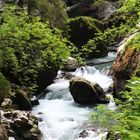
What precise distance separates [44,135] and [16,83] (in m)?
3.71

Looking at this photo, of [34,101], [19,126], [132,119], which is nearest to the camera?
[132,119]

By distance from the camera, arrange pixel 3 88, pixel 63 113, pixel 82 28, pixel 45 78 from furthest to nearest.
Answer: pixel 82 28 < pixel 45 78 < pixel 63 113 < pixel 3 88

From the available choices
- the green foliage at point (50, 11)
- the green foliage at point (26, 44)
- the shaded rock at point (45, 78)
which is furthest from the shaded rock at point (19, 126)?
the green foliage at point (50, 11)

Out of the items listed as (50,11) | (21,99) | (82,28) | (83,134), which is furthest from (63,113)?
(82,28)

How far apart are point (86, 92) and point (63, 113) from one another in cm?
156

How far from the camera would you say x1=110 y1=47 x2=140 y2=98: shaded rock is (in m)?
13.5

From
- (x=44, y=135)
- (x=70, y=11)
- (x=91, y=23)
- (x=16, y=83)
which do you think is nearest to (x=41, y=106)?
(x=16, y=83)

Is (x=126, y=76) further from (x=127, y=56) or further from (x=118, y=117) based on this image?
(x=118, y=117)

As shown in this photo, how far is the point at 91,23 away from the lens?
2736cm

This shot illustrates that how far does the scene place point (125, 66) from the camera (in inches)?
552

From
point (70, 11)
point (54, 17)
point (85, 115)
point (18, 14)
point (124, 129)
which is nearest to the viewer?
point (124, 129)

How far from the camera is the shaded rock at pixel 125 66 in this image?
44.4 feet

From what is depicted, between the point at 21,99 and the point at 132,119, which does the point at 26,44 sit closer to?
the point at 21,99

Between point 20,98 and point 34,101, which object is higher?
point 20,98
